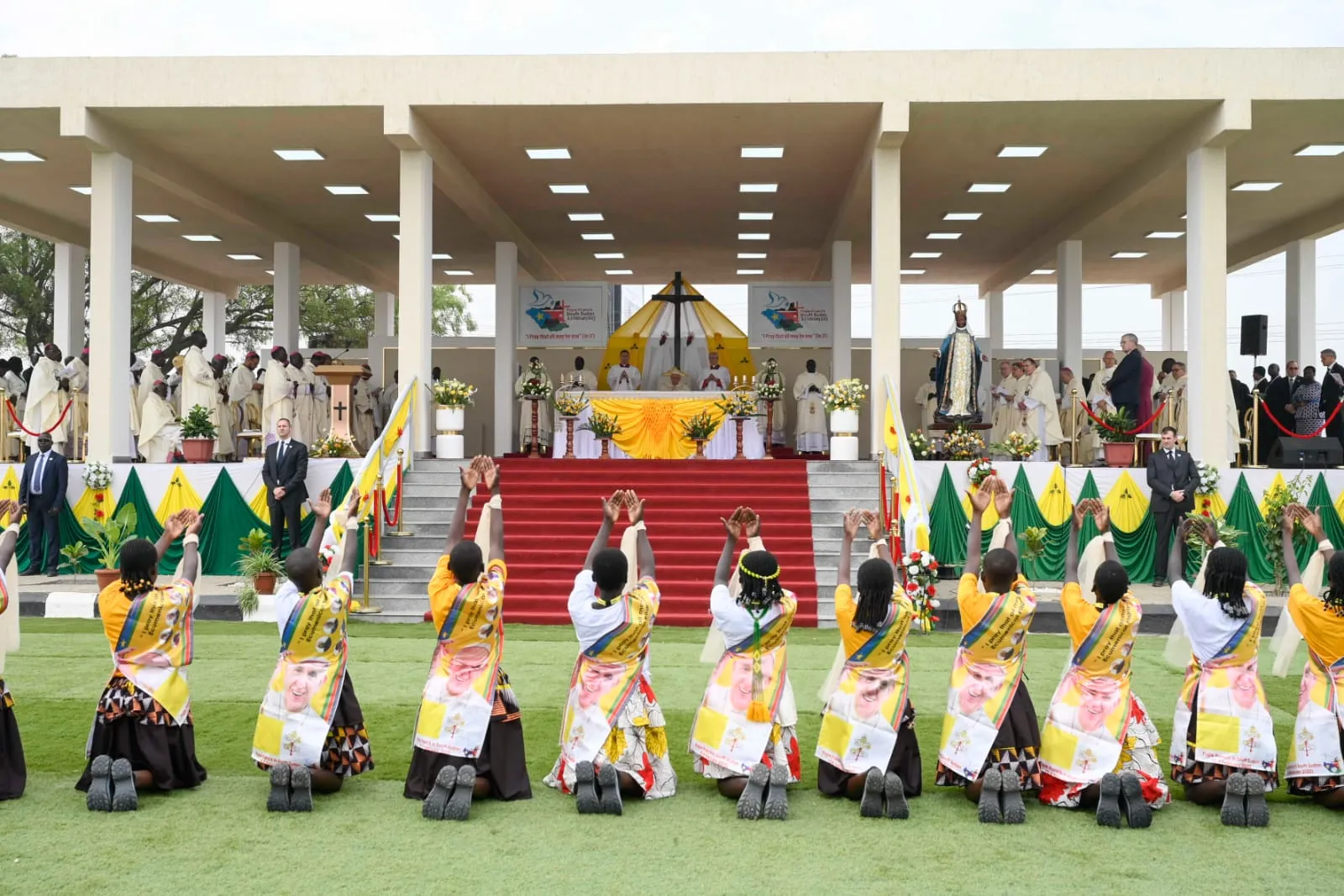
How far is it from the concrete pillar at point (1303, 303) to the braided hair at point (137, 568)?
20.1m

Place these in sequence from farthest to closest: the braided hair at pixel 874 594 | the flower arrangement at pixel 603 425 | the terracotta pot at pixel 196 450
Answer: the flower arrangement at pixel 603 425 < the terracotta pot at pixel 196 450 < the braided hair at pixel 874 594

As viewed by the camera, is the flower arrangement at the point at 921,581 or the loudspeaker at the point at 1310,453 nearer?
the flower arrangement at the point at 921,581

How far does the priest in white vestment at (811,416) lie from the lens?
22.4 metres

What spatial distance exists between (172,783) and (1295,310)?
20.5m

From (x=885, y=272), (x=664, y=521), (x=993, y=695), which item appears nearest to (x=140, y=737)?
(x=993, y=695)

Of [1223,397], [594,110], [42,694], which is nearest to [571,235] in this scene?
[594,110]

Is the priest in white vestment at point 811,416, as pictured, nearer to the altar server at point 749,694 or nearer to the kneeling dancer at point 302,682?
the altar server at point 749,694

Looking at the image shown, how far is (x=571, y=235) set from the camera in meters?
23.7

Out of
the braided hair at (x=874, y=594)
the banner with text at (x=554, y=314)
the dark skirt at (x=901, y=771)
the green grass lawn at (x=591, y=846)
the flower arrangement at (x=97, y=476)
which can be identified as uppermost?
the banner with text at (x=554, y=314)

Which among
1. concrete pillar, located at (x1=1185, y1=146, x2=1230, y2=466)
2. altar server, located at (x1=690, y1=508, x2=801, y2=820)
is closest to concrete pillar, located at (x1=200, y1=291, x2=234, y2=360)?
concrete pillar, located at (x1=1185, y1=146, x2=1230, y2=466)

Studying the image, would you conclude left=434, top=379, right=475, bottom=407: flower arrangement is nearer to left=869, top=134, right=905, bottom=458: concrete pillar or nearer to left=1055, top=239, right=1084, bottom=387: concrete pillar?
left=869, top=134, right=905, bottom=458: concrete pillar

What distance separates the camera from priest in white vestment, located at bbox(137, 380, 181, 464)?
16078 millimetres

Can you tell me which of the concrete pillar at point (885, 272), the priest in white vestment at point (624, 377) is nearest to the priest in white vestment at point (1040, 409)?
the concrete pillar at point (885, 272)

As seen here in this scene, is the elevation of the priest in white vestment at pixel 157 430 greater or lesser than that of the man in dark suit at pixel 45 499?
greater
